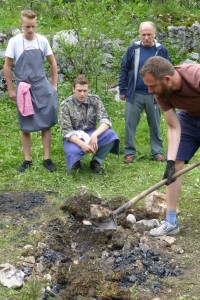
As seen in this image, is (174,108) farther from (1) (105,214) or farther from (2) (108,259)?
(2) (108,259)

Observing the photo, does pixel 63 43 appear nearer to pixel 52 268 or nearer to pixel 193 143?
pixel 193 143

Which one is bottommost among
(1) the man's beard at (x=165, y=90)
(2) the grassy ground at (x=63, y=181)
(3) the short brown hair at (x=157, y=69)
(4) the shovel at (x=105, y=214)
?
(2) the grassy ground at (x=63, y=181)

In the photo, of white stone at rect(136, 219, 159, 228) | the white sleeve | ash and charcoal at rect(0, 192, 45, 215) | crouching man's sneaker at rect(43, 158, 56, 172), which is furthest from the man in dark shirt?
white stone at rect(136, 219, 159, 228)

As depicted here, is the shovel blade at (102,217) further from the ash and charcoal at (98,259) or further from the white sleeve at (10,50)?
the white sleeve at (10,50)

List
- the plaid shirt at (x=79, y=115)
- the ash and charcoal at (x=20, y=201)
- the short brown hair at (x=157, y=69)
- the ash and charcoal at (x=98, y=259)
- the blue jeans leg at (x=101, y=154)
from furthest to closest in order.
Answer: the blue jeans leg at (x=101, y=154) < the plaid shirt at (x=79, y=115) < the ash and charcoal at (x=20, y=201) < the short brown hair at (x=157, y=69) < the ash and charcoal at (x=98, y=259)

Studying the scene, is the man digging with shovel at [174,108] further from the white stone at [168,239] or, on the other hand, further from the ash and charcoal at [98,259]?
the ash and charcoal at [98,259]

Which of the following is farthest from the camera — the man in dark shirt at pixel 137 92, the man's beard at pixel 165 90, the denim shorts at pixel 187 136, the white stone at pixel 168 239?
the man in dark shirt at pixel 137 92

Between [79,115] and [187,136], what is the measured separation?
2106 millimetres

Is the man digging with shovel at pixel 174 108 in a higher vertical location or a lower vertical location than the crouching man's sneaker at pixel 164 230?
higher

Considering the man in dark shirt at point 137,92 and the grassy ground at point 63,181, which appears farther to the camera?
the man in dark shirt at point 137,92

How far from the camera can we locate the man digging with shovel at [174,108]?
186 inches

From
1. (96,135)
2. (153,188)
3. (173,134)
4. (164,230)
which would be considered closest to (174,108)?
(173,134)

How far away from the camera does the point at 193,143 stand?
540 cm

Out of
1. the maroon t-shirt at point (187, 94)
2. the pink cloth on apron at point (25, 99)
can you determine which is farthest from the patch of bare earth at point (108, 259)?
the pink cloth on apron at point (25, 99)
